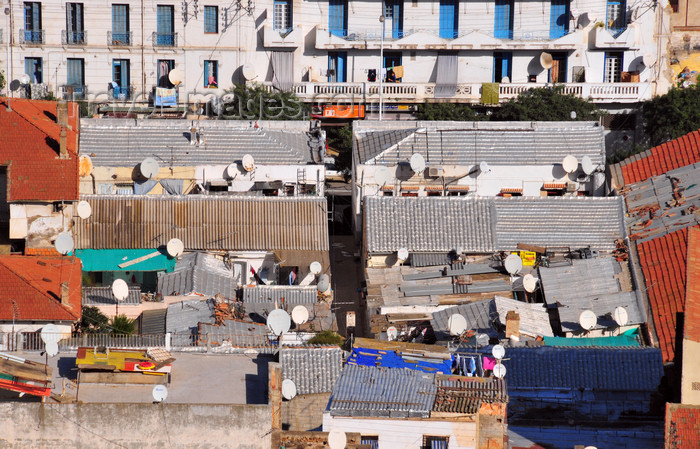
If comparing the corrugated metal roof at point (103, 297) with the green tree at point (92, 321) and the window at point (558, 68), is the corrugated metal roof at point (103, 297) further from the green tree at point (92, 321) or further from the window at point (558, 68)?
the window at point (558, 68)

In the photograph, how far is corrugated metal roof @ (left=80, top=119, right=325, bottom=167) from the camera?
2510 inches

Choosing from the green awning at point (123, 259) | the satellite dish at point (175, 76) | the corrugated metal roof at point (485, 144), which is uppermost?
the satellite dish at point (175, 76)

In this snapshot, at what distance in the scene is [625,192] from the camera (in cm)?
6238

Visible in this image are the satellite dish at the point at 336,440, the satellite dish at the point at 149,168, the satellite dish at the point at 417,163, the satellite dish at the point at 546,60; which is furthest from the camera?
the satellite dish at the point at 546,60

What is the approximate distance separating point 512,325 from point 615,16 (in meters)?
30.0

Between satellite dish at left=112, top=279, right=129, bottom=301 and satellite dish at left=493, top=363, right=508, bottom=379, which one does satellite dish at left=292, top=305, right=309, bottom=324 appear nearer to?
satellite dish at left=112, top=279, right=129, bottom=301

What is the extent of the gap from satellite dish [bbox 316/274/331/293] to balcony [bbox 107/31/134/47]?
82.8 ft

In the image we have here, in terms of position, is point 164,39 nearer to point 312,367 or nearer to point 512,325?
point 512,325

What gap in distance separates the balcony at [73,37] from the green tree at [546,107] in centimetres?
2231

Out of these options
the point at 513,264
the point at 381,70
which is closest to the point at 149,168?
the point at 513,264

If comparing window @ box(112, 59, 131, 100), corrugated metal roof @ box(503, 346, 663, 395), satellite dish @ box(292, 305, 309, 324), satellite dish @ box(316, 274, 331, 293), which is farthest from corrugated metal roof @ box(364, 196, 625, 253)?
window @ box(112, 59, 131, 100)

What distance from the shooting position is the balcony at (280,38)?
76.4m

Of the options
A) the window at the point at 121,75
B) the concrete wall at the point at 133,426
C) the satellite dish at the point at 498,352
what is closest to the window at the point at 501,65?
the window at the point at 121,75

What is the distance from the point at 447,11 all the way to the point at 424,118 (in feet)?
24.1
